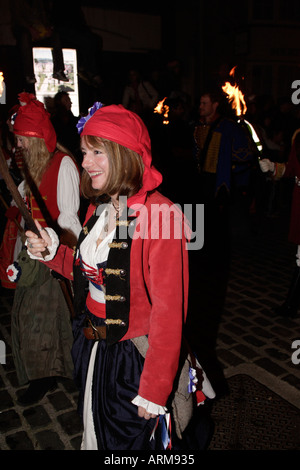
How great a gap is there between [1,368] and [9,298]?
1.65 metres

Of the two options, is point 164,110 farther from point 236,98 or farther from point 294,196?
point 294,196

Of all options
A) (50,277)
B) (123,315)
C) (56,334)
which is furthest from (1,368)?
(123,315)

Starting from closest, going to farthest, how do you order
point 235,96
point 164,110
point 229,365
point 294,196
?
1. point 229,365
2. point 294,196
3. point 235,96
4. point 164,110

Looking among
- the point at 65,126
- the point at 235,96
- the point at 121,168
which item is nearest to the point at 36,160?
the point at 121,168

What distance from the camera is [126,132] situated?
1.96 meters

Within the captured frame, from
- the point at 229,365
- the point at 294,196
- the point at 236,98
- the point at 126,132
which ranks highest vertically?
the point at 236,98

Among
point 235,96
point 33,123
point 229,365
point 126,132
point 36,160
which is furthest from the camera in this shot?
point 235,96

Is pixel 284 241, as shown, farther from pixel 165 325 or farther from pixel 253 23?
pixel 253 23

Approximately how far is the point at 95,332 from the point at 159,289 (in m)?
0.54

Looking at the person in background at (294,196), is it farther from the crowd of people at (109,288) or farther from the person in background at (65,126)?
the person in background at (65,126)

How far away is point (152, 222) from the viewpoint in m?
1.95

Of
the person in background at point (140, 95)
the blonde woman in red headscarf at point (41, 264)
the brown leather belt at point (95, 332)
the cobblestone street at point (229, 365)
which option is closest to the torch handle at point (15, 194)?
the brown leather belt at point (95, 332)

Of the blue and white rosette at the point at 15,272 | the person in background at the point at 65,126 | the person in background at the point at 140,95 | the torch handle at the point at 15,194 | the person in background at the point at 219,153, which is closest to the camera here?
the torch handle at the point at 15,194

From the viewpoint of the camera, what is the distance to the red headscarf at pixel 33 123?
320cm
